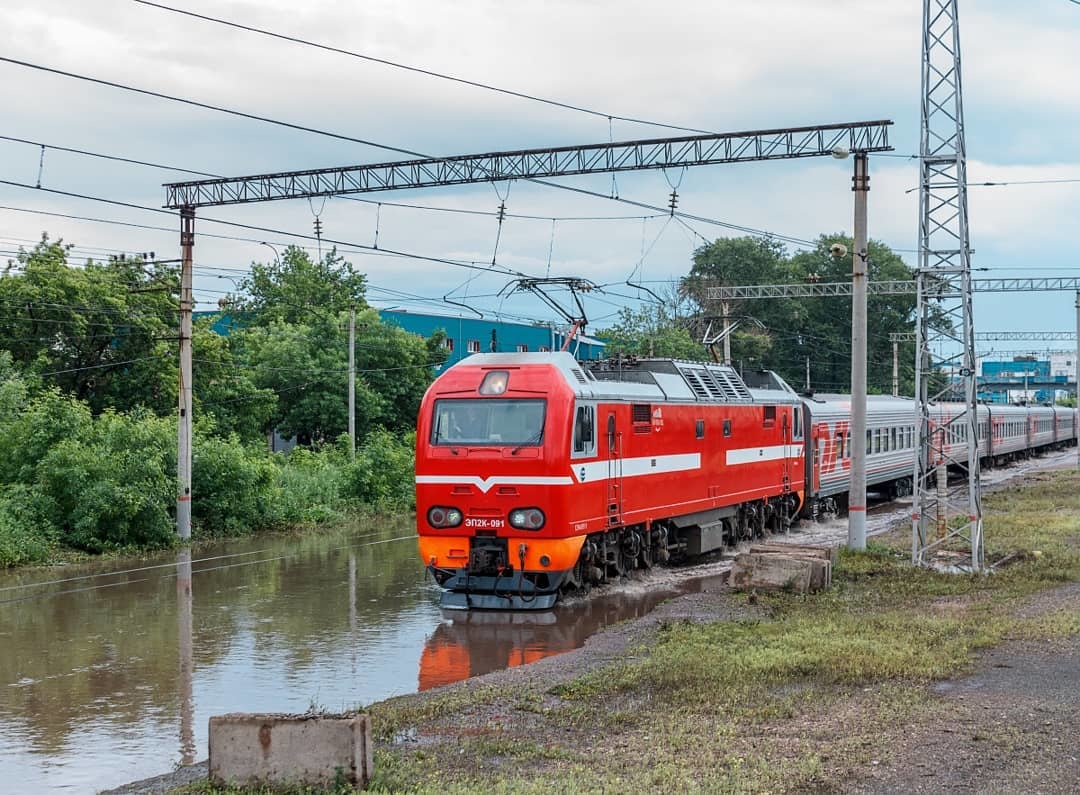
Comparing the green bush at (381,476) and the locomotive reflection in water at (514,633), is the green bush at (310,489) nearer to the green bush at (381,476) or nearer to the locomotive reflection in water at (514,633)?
the green bush at (381,476)

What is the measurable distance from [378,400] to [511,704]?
1335 inches

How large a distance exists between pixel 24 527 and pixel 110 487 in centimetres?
166

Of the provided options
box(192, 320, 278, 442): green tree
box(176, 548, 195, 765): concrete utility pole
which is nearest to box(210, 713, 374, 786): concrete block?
box(176, 548, 195, 765): concrete utility pole

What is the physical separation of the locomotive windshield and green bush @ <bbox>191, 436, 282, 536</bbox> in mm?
11319

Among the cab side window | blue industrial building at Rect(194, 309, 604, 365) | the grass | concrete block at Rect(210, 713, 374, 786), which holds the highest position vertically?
blue industrial building at Rect(194, 309, 604, 365)

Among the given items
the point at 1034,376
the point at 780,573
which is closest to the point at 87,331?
the point at 780,573

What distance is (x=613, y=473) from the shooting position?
18.4 m

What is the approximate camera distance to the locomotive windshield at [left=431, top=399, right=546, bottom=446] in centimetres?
1691

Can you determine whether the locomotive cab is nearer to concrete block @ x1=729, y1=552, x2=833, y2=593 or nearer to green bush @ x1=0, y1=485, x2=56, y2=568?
concrete block @ x1=729, y1=552, x2=833, y2=593

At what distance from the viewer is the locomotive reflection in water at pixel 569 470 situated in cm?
1678

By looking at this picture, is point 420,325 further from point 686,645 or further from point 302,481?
point 686,645

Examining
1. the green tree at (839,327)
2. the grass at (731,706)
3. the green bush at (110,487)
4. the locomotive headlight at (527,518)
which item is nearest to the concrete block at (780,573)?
the grass at (731,706)

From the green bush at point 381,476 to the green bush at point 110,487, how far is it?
28.4ft

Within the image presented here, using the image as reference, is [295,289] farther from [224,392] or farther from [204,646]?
[204,646]
